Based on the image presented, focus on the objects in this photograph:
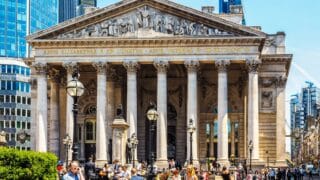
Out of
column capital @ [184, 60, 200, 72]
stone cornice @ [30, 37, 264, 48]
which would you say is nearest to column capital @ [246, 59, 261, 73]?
stone cornice @ [30, 37, 264, 48]

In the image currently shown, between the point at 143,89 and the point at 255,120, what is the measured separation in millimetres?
15303

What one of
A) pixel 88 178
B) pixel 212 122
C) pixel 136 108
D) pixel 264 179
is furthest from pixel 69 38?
pixel 88 178

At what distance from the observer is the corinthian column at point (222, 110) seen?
85062 millimetres

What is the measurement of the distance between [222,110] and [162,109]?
6.11m

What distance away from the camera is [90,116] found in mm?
95188

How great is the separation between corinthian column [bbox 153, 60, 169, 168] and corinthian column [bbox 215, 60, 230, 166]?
5494 millimetres

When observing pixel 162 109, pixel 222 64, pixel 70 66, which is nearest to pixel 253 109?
pixel 222 64

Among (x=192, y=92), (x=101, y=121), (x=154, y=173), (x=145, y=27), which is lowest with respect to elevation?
(x=154, y=173)

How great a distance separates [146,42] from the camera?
8550 centimetres

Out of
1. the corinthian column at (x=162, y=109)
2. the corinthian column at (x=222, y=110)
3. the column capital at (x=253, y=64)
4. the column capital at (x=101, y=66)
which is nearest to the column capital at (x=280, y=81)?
the column capital at (x=253, y=64)

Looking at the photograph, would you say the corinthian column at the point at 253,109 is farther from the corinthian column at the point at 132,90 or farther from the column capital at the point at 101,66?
the column capital at the point at 101,66

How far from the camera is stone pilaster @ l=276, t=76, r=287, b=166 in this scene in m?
90.6

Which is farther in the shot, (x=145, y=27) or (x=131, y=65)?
(x=145, y=27)

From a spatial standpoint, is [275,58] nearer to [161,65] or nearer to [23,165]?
[161,65]
